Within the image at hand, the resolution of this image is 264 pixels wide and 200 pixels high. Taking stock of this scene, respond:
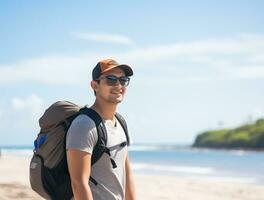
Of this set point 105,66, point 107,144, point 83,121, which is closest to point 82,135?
point 83,121

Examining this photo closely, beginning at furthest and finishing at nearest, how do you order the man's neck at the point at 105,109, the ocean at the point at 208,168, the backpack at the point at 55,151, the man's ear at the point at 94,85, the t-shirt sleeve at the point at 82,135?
the ocean at the point at 208,168 < the man's ear at the point at 94,85 < the man's neck at the point at 105,109 < the backpack at the point at 55,151 < the t-shirt sleeve at the point at 82,135

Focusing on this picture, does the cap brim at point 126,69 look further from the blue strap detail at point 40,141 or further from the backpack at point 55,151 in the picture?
the blue strap detail at point 40,141

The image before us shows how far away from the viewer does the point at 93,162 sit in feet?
11.6

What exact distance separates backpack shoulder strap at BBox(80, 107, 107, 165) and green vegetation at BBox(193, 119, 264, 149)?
143421mm

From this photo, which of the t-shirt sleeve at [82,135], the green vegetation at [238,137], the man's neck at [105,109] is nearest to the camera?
the t-shirt sleeve at [82,135]

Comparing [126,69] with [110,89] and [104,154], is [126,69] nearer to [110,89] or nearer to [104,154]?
[110,89]

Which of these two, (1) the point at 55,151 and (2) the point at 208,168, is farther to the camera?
(2) the point at 208,168

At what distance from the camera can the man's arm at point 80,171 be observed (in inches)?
133

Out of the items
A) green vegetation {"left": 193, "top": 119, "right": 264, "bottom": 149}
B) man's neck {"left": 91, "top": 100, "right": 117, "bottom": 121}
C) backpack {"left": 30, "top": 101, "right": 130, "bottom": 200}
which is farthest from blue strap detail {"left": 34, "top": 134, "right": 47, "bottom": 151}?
green vegetation {"left": 193, "top": 119, "right": 264, "bottom": 149}

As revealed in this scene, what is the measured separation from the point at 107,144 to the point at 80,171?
27 cm

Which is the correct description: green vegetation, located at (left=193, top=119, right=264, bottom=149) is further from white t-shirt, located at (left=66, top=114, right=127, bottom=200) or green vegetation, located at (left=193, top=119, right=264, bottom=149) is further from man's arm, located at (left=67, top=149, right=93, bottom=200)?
man's arm, located at (left=67, top=149, right=93, bottom=200)

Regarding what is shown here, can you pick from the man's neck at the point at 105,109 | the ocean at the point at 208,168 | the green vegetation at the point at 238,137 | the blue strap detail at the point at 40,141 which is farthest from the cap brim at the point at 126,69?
the green vegetation at the point at 238,137

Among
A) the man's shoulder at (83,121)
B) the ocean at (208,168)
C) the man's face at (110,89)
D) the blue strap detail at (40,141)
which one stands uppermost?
the man's face at (110,89)

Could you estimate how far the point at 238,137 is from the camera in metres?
166
